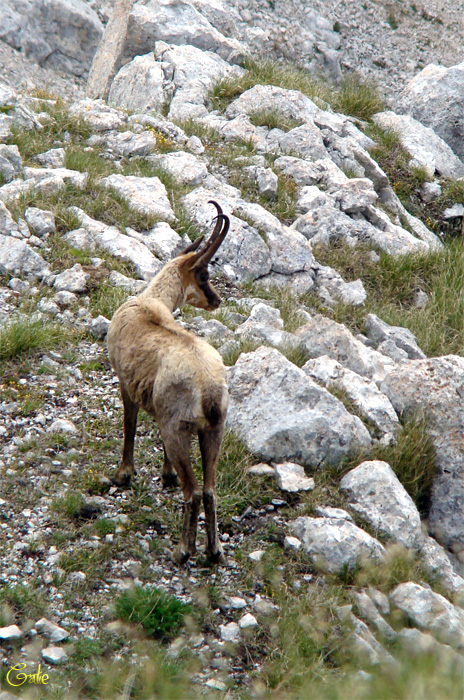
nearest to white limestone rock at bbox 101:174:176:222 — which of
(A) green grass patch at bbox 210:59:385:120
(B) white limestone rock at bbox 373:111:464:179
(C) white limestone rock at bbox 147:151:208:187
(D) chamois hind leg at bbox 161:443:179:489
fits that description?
(C) white limestone rock at bbox 147:151:208:187

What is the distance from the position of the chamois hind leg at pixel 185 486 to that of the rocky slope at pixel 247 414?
0.53ft

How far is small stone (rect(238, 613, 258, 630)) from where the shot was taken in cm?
447

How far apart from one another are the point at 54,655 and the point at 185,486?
4.53 feet

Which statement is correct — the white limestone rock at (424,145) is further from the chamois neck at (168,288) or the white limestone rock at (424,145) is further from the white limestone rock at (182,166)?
the chamois neck at (168,288)

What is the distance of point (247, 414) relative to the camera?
6.24 m

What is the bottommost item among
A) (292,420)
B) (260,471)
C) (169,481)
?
(169,481)

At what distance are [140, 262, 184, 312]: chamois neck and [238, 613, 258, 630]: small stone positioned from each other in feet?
8.87

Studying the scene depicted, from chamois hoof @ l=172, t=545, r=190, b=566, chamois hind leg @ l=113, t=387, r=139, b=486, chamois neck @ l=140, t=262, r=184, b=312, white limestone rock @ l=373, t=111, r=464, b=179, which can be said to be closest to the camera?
Answer: chamois hoof @ l=172, t=545, r=190, b=566

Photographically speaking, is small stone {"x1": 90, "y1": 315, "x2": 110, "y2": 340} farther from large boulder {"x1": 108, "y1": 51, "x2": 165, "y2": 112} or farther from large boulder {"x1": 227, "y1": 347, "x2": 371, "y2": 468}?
large boulder {"x1": 108, "y1": 51, "x2": 165, "y2": 112}

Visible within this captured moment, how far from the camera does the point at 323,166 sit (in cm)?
1200

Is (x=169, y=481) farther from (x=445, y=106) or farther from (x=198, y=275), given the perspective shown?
(x=445, y=106)

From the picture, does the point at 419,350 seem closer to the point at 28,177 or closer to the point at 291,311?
the point at 291,311

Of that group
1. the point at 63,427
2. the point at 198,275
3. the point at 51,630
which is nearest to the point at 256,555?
the point at 51,630
